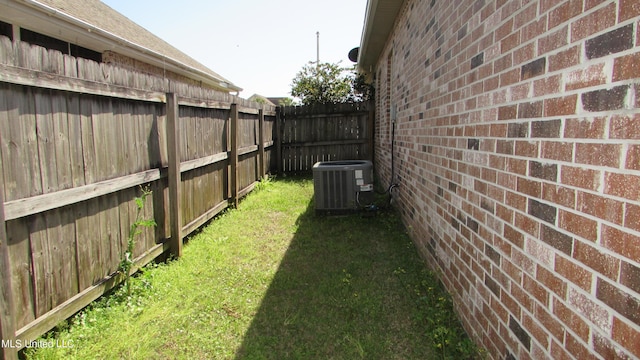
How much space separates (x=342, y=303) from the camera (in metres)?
3.03

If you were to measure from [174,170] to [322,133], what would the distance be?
676cm

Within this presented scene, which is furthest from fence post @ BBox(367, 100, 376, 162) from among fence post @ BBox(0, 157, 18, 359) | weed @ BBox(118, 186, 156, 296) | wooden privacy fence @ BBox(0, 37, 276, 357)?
fence post @ BBox(0, 157, 18, 359)

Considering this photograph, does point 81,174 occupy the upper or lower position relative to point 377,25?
lower

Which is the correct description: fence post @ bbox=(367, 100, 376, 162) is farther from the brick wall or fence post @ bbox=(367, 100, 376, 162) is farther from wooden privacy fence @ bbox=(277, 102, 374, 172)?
the brick wall

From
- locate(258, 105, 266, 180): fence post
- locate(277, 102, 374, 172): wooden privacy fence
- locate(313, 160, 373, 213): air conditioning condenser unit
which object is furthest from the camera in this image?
locate(277, 102, 374, 172): wooden privacy fence

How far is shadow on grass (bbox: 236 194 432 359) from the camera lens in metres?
2.45

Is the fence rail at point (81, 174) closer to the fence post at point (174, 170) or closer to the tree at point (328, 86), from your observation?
the fence post at point (174, 170)

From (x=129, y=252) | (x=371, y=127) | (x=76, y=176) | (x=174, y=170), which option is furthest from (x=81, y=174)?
(x=371, y=127)

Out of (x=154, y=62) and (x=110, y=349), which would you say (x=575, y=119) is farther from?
(x=154, y=62)

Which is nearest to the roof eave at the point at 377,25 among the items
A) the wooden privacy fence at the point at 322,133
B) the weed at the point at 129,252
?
the wooden privacy fence at the point at 322,133

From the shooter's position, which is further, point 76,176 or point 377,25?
point 377,25

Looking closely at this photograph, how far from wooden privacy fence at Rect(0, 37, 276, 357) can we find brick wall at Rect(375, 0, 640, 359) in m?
2.70

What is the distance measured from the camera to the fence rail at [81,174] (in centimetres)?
213

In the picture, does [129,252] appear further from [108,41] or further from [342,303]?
[108,41]
